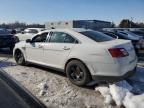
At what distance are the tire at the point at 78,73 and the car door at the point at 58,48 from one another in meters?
0.36

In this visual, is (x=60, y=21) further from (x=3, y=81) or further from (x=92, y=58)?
(x=3, y=81)

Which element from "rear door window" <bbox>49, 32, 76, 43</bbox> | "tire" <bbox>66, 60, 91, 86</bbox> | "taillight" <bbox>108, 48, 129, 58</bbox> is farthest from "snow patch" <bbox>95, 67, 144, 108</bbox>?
"rear door window" <bbox>49, 32, 76, 43</bbox>

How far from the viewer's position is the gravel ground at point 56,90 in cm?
496

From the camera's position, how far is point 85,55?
5855mm

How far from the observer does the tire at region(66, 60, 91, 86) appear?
19.4 ft

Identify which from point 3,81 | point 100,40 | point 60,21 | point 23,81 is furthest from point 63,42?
point 60,21

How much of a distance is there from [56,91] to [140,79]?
98.4 inches

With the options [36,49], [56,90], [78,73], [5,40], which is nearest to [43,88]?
[56,90]

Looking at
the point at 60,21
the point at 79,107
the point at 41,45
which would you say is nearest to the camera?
the point at 79,107

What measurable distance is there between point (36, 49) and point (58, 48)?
1260mm

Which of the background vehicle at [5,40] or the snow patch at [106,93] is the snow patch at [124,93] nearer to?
the snow patch at [106,93]

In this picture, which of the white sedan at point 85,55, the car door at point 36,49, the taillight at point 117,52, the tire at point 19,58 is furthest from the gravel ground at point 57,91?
the taillight at point 117,52

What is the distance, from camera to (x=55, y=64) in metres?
6.91

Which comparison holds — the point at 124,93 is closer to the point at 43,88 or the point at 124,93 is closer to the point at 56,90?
the point at 56,90
